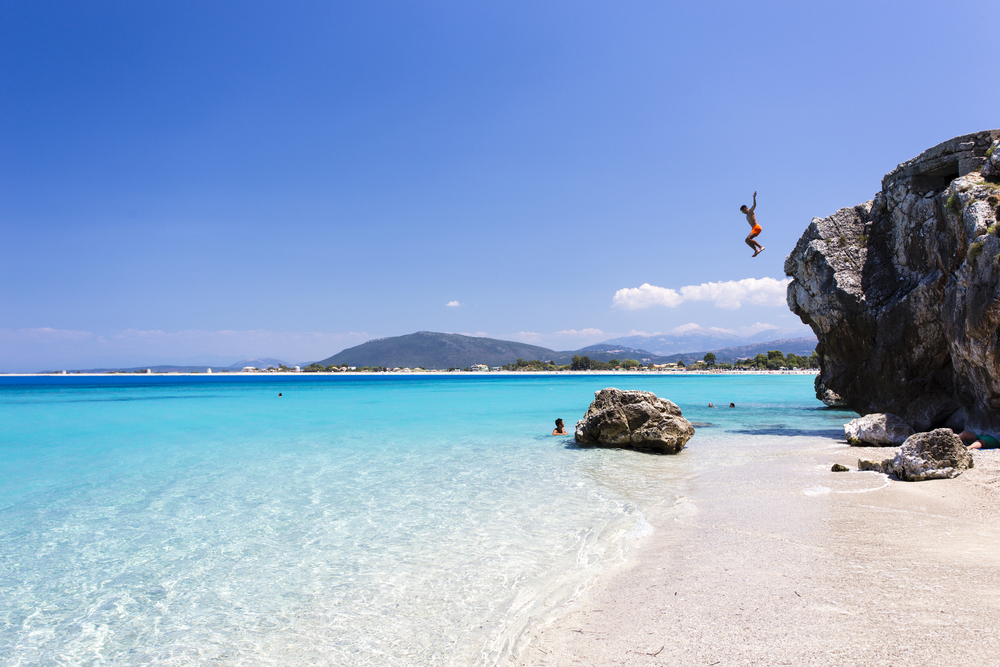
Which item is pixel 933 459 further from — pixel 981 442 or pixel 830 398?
pixel 830 398

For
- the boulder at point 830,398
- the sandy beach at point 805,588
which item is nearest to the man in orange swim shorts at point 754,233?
the sandy beach at point 805,588

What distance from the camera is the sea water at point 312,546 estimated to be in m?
4.58

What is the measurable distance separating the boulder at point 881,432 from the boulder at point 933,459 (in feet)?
14.3

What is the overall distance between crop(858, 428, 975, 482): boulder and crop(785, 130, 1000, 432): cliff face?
12.0 ft

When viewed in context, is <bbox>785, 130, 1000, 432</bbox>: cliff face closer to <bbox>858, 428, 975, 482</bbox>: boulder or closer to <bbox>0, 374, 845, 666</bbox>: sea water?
<bbox>858, 428, 975, 482</bbox>: boulder

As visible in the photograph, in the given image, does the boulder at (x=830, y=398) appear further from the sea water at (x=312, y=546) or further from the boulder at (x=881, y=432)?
the sea water at (x=312, y=546)

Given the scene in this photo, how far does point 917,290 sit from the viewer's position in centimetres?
1486

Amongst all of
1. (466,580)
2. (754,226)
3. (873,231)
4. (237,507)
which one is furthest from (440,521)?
(873,231)

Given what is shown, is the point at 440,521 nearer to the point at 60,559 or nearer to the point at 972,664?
the point at 60,559

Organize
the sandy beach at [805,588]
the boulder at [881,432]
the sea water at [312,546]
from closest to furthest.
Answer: the sandy beach at [805,588] → the sea water at [312,546] → the boulder at [881,432]

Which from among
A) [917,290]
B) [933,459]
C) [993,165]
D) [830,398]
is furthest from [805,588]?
[830,398]

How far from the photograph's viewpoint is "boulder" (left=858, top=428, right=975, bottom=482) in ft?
29.6

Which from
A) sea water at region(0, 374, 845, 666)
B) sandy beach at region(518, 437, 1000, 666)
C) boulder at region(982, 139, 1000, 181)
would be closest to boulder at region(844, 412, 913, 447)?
sea water at region(0, 374, 845, 666)

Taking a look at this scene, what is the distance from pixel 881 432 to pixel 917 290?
446 cm
